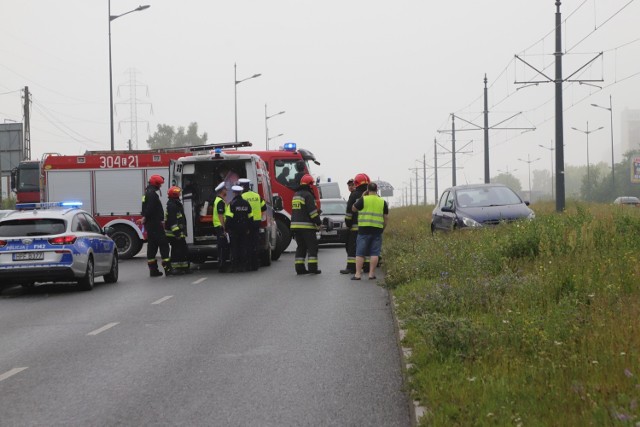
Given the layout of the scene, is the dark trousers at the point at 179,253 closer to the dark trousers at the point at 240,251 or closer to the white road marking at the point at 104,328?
the dark trousers at the point at 240,251

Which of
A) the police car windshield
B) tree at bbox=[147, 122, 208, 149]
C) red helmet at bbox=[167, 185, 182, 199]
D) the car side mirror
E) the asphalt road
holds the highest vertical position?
tree at bbox=[147, 122, 208, 149]

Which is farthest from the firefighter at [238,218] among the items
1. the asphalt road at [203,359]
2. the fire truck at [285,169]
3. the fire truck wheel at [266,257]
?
the fire truck at [285,169]

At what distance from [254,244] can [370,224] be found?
13.3 ft

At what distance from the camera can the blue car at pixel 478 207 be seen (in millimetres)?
22312

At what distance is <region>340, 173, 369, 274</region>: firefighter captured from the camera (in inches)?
722

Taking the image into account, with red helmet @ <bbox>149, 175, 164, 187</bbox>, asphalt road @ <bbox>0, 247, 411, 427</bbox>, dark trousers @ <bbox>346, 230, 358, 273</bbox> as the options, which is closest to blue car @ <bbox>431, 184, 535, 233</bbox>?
dark trousers @ <bbox>346, 230, 358, 273</bbox>

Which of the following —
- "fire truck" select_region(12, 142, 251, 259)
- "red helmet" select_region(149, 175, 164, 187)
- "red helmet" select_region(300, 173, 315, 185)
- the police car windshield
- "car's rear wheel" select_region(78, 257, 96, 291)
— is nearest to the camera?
the police car windshield

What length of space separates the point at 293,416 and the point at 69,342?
455 cm

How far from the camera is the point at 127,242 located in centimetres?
2709

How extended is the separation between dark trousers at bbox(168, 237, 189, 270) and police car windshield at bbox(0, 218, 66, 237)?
362cm

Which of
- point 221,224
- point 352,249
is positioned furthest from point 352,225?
point 221,224

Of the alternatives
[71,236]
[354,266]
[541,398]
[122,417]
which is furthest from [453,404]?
[354,266]

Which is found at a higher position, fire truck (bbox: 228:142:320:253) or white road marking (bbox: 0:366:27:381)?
fire truck (bbox: 228:142:320:253)

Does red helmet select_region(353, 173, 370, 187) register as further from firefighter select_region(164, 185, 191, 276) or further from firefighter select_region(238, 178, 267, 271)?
firefighter select_region(164, 185, 191, 276)
